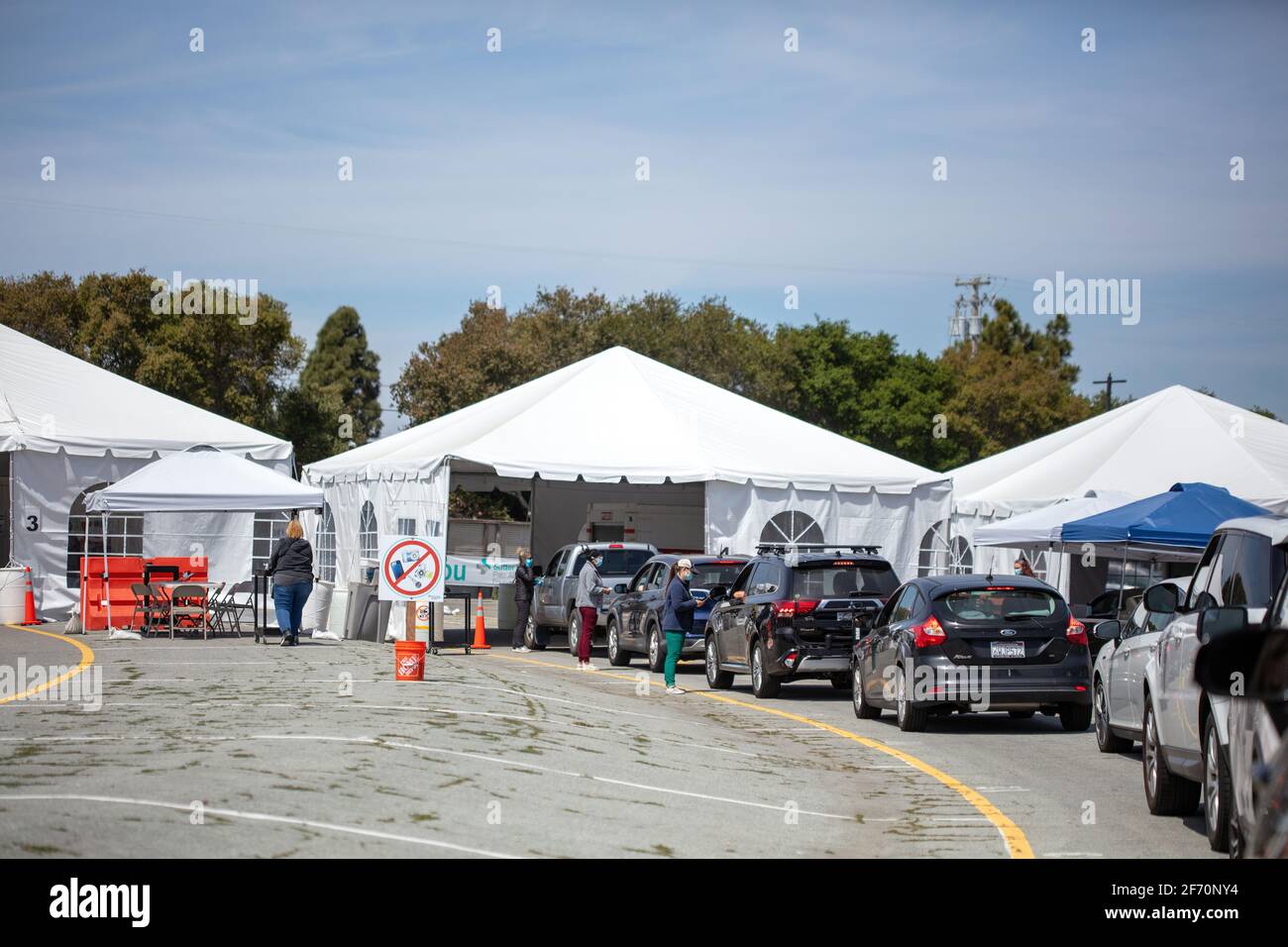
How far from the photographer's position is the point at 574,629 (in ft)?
91.1

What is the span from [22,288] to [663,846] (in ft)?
201

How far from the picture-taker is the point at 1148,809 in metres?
11.2

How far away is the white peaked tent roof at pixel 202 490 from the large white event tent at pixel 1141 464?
14522 millimetres

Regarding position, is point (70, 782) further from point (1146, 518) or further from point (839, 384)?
point (839, 384)

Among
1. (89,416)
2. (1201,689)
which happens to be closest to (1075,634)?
(1201,689)

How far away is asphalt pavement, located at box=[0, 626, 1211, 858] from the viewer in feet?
28.1

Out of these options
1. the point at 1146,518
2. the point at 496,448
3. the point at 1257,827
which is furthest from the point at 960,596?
the point at 496,448

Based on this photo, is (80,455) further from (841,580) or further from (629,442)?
(841,580)

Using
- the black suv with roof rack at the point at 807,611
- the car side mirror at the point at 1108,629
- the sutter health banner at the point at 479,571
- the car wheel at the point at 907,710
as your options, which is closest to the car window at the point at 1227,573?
the car side mirror at the point at 1108,629

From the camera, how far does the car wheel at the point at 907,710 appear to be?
16.6 m

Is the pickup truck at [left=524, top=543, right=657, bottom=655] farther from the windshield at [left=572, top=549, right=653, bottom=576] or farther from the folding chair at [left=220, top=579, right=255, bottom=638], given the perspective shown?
the folding chair at [left=220, top=579, right=255, bottom=638]

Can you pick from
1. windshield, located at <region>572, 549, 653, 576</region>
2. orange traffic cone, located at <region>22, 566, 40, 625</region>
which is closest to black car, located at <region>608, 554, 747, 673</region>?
windshield, located at <region>572, 549, 653, 576</region>

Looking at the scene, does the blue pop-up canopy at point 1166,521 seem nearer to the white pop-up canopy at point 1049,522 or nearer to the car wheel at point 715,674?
the white pop-up canopy at point 1049,522

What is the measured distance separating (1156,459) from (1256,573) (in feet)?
91.2
